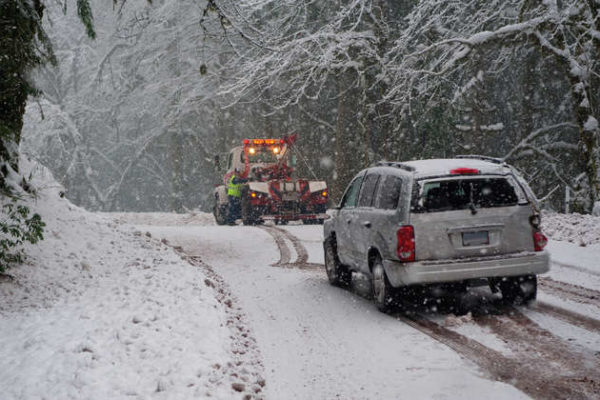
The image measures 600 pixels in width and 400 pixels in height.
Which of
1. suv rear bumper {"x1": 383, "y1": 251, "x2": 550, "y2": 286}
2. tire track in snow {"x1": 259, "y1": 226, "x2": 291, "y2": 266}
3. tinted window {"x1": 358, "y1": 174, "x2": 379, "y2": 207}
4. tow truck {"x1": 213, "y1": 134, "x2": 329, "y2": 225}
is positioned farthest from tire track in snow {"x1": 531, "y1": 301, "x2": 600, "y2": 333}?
tow truck {"x1": 213, "y1": 134, "x2": 329, "y2": 225}

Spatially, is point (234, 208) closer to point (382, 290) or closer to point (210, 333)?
point (382, 290)

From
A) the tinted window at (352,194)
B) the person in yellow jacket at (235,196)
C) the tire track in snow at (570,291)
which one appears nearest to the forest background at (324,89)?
the tinted window at (352,194)

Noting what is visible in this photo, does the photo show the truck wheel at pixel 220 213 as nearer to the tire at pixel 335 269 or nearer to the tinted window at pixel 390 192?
the tire at pixel 335 269

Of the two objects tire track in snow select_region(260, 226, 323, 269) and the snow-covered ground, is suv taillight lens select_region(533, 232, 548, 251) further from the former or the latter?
tire track in snow select_region(260, 226, 323, 269)

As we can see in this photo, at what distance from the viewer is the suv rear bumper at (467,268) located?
25.9 ft

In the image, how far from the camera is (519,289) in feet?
28.1

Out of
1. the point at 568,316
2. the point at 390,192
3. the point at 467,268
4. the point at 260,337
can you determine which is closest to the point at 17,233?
the point at 260,337

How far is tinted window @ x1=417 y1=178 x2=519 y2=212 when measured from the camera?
26.7ft

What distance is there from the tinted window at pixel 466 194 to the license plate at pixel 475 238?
0.33 metres

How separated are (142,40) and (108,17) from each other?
8429 mm

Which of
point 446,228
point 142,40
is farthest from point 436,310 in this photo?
point 142,40

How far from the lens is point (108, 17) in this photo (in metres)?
43.8

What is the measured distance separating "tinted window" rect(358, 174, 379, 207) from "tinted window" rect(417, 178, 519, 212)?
1.36m

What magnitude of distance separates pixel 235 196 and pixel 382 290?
14.9m
